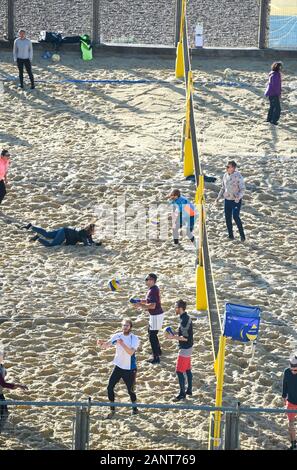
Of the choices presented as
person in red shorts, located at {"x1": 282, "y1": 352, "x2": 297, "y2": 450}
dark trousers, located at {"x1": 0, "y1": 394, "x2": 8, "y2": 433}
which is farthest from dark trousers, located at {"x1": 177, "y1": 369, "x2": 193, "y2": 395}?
dark trousers, located at {"x1": 0, "y1": 394, "x2": 8, "y2": 433}

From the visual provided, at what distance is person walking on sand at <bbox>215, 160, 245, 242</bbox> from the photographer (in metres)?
20.0

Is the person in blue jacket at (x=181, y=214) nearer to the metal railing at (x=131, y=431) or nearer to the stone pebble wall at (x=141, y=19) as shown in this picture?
the metal railing at (x=131, y=431)

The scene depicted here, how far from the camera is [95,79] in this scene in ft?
88.0

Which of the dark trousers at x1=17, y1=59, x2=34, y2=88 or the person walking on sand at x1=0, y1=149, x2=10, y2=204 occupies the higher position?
the dark trousers at x1=17, y1=59, x2=34, y2=88

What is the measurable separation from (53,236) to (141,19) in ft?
43.3

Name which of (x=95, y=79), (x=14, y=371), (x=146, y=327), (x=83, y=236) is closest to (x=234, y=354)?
(x=146, y=327)

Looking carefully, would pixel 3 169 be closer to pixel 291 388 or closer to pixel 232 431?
pixel 291 388

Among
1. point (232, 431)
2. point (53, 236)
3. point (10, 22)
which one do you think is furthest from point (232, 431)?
point (10, 22)

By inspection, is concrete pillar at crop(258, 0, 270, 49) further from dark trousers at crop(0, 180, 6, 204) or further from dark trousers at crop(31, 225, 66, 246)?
dark trousers at crop(31, 225, 66, 246)

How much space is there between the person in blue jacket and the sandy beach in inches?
9.1

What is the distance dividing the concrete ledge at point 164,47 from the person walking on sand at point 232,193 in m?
8.55

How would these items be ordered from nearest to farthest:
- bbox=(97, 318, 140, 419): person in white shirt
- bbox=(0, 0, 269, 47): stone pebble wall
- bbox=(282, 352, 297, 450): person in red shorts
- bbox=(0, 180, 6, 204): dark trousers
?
1. bbox=(282, 352, 297, 450): person in red shorts
2. bbox=(97, 318, 140, 419): person in white shirt
3. bbox=(0, 180, 6, 204): dark trousers
4. bbox=(0, 0, 269, 47): stone pebble wall

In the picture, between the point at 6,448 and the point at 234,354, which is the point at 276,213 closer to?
the point at 234,354

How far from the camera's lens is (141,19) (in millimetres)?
32656
